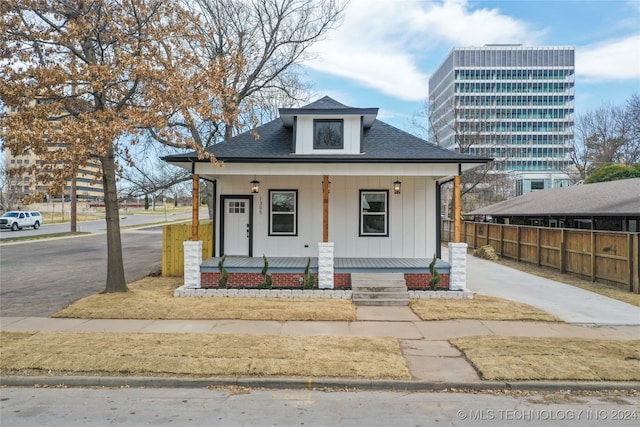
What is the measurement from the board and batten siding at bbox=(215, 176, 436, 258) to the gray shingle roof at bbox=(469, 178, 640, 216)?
6.37 meters

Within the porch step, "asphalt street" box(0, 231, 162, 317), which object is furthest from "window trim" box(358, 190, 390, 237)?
"asphalt street" box(0, 231, 162, 317)

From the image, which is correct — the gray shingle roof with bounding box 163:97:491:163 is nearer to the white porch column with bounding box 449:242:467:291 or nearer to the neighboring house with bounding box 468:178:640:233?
the white porch column with bounding box 449:242:467:291

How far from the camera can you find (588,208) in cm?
1465

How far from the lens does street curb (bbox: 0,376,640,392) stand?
4883 mm

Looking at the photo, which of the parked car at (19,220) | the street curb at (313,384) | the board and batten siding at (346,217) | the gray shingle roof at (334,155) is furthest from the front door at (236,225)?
the parked car at (19,220)

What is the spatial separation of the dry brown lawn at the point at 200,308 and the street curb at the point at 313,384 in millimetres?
2805

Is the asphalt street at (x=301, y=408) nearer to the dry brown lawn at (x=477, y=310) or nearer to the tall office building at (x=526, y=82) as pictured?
the dry brown lawn at (x=477, y=310)

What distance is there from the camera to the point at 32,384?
4.99 metres

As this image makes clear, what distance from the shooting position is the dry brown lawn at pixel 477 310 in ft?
26.1

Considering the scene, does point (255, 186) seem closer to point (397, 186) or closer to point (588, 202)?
point (397, 186)

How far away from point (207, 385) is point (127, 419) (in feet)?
3.42

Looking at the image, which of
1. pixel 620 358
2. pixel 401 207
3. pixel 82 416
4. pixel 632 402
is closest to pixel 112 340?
pixel 82 416

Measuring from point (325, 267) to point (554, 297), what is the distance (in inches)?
238

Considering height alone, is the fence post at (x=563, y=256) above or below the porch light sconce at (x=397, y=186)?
below
